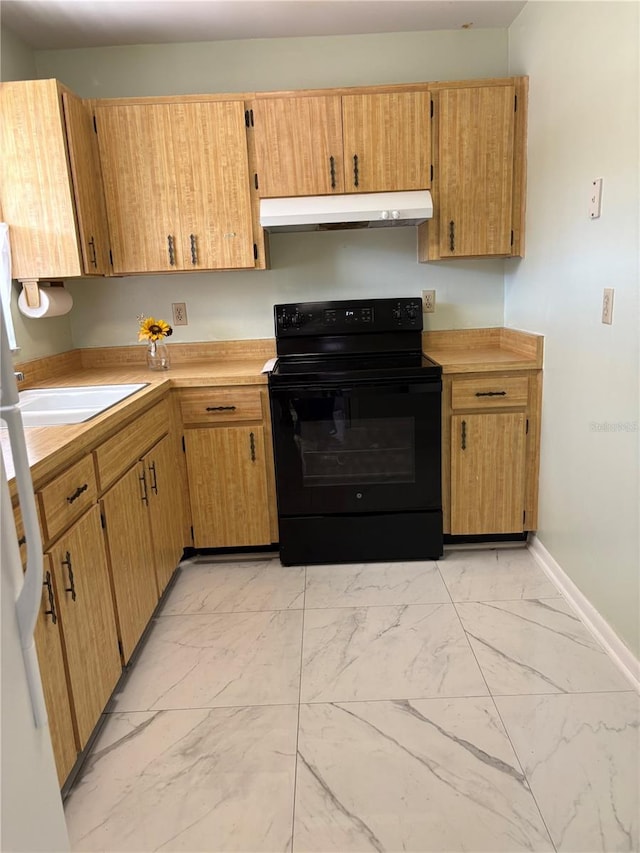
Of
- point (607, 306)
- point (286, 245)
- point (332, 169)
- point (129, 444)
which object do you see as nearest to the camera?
point (607, 306)

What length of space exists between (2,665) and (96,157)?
248 centimetres

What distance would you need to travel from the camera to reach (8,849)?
0.83 m

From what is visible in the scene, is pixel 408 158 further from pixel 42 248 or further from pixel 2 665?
pixel 2 665

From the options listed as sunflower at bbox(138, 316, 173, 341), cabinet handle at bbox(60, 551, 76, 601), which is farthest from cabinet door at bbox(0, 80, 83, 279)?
cabinet handle at bbox(60, 551, 76, 601)

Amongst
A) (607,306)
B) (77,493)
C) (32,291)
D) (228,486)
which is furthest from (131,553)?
(607,306)

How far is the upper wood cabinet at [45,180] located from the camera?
7.81 ft

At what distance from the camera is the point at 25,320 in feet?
8.68

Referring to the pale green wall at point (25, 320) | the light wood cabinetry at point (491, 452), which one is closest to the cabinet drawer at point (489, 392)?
the light wood cabinetry at point (491, 452)

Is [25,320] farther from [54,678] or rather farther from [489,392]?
[489,392]

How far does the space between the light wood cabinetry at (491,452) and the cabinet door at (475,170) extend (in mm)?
683

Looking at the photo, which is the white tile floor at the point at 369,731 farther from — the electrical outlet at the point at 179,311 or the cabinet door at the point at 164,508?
the electrical outlet at the point at 179,311

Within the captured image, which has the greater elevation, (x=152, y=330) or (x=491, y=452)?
(x=152, y=330)

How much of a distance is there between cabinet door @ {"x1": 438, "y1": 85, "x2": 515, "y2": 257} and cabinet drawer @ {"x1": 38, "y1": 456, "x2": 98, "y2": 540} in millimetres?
1939

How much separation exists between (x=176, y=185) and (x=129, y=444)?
134 centimetres
